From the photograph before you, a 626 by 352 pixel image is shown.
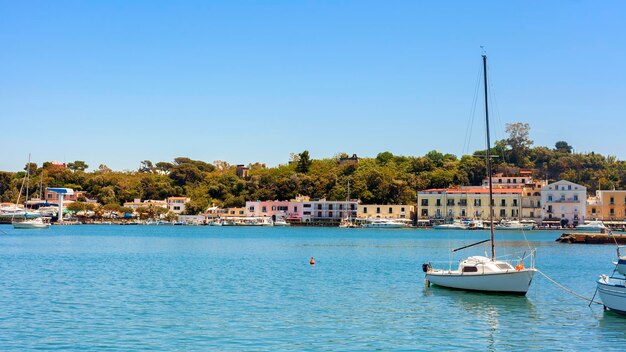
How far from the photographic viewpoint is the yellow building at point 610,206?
126m

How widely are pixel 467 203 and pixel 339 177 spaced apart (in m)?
29.9

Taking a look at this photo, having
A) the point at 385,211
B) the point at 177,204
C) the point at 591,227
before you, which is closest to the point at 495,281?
the point at 591,227

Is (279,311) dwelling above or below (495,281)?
below

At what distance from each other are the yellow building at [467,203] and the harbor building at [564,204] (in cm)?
449

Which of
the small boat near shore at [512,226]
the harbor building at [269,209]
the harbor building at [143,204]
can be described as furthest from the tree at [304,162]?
the small boat near shore at [512,226]

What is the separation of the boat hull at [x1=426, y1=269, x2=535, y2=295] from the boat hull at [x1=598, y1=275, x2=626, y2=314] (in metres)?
4.61

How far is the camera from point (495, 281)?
31.8 metres

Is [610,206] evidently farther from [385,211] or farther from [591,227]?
[385,211]

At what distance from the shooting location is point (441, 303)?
30391 mm

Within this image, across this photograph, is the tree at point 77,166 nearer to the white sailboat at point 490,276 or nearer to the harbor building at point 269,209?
the harbor building at point 269,209

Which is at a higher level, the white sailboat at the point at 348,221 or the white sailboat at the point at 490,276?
the white sailboat at the point at 348,221

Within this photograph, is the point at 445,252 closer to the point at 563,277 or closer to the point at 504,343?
the point at 563,277

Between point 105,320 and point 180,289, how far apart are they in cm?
942

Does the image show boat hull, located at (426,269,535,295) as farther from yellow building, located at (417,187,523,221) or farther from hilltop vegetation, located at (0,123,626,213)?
hilltop vegetation, located at (0,123,626,213)
